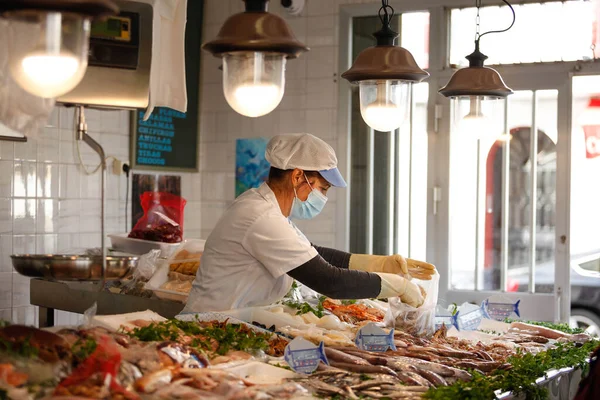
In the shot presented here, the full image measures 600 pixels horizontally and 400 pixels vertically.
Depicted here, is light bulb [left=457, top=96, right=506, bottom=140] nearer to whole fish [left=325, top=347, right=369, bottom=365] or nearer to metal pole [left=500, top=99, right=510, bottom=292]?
whole fish [left=325, top=347, right=369, bottom=365]

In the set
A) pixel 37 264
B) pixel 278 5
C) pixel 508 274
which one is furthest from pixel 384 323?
pixel 278 5

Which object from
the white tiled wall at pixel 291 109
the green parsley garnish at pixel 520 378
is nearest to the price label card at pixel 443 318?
the green parsley garnish at pixel 520 378

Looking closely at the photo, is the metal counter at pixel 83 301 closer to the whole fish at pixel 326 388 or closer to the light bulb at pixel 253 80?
the light bulb at pixel 253 80

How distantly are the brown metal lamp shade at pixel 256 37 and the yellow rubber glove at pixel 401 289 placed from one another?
45.9 inches

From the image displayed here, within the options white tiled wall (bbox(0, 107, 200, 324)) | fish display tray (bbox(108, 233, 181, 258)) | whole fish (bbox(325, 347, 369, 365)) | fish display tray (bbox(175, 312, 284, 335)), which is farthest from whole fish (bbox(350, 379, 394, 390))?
white tiled wall (bbox(0, 107, 200, 324))

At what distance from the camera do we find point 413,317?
349cm

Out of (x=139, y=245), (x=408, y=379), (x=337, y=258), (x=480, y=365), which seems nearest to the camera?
(x=408, y=379)

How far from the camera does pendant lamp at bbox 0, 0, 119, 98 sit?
79.9 inches

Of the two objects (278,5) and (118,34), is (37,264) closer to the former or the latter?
(118,34)

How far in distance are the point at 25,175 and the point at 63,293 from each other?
121cm

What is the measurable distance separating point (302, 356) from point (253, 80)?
3.22 ft

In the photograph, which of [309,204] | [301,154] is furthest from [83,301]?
[301,154]

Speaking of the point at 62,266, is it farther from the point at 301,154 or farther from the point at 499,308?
the point at 499,308

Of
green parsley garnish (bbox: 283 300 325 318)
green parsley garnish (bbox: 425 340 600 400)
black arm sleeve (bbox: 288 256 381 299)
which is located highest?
black arm sleeve (bbox: 288 256 381 299)
